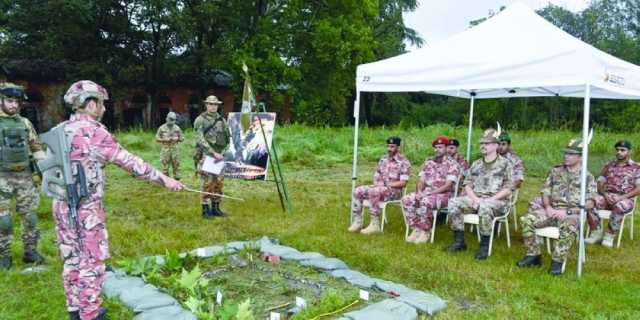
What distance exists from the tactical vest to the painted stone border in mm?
1311

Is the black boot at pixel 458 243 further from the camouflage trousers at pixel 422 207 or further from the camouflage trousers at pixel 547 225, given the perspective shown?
the camouflage trousers at pixel 547 225

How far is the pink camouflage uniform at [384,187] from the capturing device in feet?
20.6

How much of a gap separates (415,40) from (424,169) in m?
26.8

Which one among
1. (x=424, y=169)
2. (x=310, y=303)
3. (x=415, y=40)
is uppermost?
(x=415, y=40)

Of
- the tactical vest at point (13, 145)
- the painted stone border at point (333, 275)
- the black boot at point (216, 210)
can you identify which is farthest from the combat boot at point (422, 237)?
the tactical vest at point (13, 145)

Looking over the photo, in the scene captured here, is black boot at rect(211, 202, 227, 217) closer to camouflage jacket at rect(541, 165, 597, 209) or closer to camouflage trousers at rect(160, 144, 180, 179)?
camouflage trousers at rect(160, 144, 180, 179)

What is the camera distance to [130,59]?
24.2m

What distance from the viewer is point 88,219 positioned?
3.33 m

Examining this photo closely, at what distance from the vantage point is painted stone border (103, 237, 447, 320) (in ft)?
11.8

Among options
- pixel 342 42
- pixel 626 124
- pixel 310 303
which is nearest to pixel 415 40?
pixel 342 42

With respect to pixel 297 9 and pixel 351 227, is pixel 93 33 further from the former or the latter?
pixel 351 227

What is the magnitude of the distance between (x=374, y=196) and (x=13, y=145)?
12.9ft

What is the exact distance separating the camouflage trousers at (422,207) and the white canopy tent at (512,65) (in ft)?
4.24

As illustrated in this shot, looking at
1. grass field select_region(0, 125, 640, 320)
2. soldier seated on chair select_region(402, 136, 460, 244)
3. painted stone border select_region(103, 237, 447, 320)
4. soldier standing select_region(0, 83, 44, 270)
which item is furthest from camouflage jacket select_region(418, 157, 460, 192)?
soldier standing select_region(0, 83, 44, 270)
